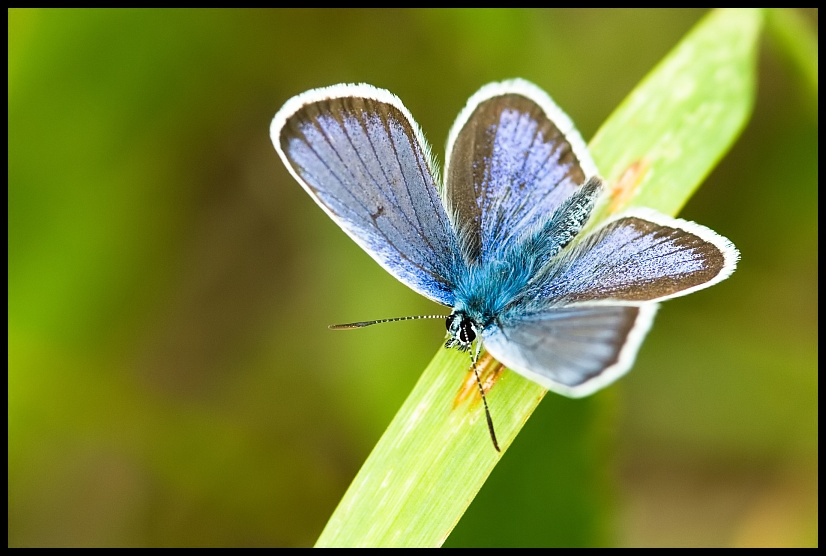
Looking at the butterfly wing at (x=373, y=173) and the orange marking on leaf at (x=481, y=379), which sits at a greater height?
the butterfly wing at (x=373, y=173)

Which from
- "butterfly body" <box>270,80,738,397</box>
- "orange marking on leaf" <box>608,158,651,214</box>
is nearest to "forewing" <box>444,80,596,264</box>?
"butterfly body" <box>270,80,738,397</box>

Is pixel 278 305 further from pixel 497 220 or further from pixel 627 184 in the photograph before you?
pixel 627 184

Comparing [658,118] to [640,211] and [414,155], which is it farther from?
[414,155]

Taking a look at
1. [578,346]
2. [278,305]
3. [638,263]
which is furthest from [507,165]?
[278,305]

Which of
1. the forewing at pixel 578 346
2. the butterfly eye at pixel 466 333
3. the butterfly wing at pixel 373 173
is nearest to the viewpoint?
the forewing at pixel 578 346

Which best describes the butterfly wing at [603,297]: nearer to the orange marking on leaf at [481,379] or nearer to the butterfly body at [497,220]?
the butterfly body at [497,220]

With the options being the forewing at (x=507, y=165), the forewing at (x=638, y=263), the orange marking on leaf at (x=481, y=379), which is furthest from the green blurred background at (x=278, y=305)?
the forewing at (x=638, y=263)

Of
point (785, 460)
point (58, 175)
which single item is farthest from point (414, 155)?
point (785, 460)
